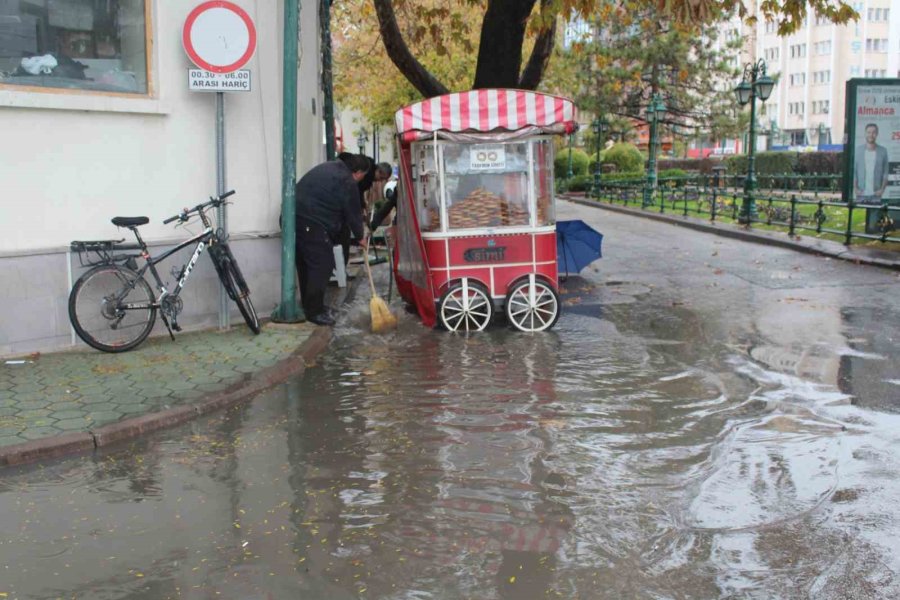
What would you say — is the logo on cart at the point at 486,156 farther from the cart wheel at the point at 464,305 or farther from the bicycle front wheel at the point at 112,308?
the bicycle front wheel at the point at 112,308

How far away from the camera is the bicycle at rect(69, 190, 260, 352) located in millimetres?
8148

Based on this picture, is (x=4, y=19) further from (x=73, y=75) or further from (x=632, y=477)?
(x=632, y=477)

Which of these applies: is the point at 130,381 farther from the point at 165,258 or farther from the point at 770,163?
the point at 770,163

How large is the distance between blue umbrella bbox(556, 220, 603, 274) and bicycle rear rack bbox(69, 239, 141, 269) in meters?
5.99

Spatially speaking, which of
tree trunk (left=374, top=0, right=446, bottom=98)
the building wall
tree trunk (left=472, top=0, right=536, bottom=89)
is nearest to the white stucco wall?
the building wall

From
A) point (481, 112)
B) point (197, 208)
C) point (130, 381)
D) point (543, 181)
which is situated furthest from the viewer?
point (543, 181)

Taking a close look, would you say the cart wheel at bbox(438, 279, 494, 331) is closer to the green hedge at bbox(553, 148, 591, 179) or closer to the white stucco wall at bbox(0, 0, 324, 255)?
the white stucco wall at bbox(0, 0, 324, 255)

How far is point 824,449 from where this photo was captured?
5637mm

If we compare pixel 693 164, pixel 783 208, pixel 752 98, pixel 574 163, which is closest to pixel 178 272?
pixel 783 208

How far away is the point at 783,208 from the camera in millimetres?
22672

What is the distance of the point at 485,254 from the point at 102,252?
12.3ft

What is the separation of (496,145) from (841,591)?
6.71m

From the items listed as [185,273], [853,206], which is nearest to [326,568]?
[185,273]

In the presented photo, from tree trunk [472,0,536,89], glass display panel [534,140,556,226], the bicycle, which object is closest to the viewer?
the bicycle
